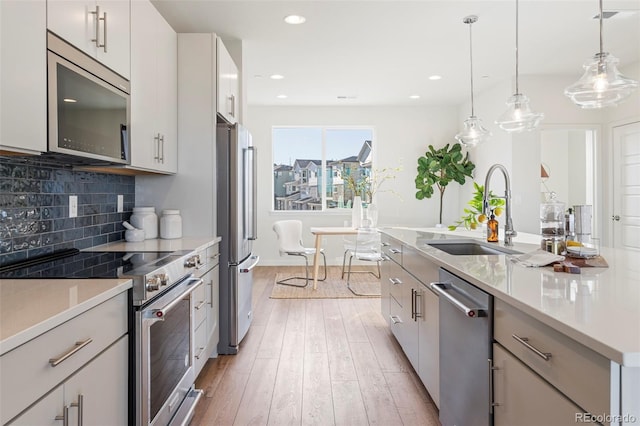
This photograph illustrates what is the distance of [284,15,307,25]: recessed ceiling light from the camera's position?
3434 millimetres

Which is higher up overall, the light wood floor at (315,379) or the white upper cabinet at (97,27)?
the white upper cabinet at (97,27)

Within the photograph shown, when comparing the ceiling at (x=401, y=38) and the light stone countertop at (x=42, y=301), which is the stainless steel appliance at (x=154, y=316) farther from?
the ceiling at (x=401, y=38)

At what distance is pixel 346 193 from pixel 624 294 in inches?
233

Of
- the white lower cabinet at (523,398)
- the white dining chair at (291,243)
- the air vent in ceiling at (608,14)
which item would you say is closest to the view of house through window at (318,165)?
the white dining chair at (291,243)

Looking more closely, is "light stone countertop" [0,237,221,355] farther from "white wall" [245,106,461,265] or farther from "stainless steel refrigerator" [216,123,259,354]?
"white wall" [245,106,461,265]

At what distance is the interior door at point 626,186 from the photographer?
4852mm

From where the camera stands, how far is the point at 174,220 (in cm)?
277

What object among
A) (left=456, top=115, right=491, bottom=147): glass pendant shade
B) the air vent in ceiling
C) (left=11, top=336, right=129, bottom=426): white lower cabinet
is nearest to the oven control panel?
(left=11, top=336, right=129, bottom=426): white lower cabinet

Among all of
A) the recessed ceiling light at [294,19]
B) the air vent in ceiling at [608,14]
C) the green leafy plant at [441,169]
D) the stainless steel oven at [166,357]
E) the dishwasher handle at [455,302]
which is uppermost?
the air vent in ceiling at [608,14]

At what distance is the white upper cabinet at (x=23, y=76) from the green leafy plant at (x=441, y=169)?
5.88 meters

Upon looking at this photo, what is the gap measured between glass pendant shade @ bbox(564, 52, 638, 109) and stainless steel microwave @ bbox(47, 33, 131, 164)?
2419 mm

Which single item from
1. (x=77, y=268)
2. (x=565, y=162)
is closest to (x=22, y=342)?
(x=77, y=268)

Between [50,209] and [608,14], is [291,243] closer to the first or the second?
[50,209]

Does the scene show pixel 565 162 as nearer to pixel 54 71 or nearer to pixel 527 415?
pixel 527 415
